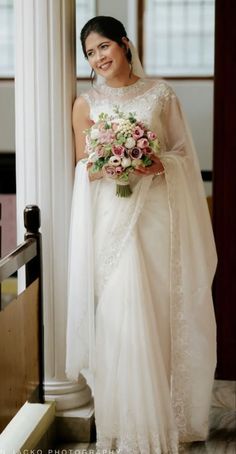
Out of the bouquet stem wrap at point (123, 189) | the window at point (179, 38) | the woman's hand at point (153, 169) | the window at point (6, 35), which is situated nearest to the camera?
the woman's hand at point (153, 169)

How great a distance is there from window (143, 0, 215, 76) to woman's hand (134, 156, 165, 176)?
739cm

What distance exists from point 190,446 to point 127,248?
3.26 feet

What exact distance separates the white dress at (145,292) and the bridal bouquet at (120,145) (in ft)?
0.66

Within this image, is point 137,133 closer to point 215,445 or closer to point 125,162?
point 125,162

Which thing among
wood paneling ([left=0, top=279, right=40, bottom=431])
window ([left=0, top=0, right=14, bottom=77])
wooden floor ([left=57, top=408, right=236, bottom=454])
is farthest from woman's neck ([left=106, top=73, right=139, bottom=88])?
window ([left=0, top=0, right=14, bottom=77])

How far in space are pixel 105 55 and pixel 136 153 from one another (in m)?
0.53

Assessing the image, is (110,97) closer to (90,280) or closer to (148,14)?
(90,280)

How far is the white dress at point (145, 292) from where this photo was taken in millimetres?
4289

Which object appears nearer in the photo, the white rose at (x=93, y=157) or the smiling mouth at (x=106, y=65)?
the white rose at (x=93, y=157)

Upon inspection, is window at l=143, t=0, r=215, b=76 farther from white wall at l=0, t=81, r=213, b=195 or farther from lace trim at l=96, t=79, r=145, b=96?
lace trim at l=96, t=79, r=145, b=96

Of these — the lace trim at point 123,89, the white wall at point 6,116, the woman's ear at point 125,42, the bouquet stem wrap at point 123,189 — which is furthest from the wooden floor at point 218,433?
the white wall at point 6,116

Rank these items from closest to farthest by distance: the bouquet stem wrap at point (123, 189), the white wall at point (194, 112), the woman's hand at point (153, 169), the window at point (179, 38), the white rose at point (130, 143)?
1. the white rose at point (130, 143)
2. the woman's hand at point (153, 169)
3. the bouquet stem wrap at point (123, 189)
4. the white wall at point (194, 112)
5. the window at point (179, 38)

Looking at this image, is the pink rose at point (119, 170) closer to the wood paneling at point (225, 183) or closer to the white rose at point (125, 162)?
the white rose at point (125, 162)

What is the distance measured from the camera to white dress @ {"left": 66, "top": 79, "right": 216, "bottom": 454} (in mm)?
4289
